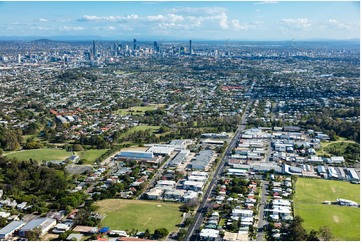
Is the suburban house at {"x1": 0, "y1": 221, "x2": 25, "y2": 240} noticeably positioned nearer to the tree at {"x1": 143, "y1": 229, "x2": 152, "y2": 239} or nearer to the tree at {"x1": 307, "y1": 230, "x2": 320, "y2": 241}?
the tree at {"x1": 143, "y1": 229, "x2": 152, "y2": 239}

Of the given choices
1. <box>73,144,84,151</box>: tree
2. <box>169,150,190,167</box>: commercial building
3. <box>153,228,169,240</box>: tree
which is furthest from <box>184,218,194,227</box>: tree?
<box>73,144,84,151</box>: tree

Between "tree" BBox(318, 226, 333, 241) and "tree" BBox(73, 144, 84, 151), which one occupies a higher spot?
"tree" BBox(73, 144, 84, 151)

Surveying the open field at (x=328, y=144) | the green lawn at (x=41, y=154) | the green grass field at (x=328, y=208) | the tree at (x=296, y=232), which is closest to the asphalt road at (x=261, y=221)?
the tree at (x=296, y=232)

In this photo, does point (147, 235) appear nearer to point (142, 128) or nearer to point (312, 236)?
point (312, 236)

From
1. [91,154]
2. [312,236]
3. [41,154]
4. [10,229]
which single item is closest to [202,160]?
[91,154]

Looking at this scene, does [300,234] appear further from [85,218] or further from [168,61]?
[168,61]
